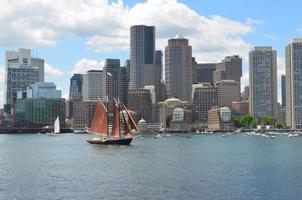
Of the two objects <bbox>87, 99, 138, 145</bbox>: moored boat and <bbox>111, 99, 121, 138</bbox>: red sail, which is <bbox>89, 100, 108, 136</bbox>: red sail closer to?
<bbox>87, 99, 138, 145</bbox>: moored boat

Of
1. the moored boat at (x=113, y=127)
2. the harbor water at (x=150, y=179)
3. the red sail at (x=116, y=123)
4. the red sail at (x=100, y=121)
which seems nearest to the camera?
the harbor water at (x=150, y=179)

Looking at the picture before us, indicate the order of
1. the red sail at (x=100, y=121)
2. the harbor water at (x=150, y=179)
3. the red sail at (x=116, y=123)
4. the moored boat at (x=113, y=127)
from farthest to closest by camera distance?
the red sail at (x=100, y=121)
the moored boat at (x=113, y=127)
the red sail at (x=116, y=123)
the harbor water at (x=150, y=179)

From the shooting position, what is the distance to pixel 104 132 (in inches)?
7618

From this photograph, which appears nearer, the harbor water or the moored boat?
the harbor water

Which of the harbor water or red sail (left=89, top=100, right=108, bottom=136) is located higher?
red sail (left=89, top=100, right=108, bottom=136)

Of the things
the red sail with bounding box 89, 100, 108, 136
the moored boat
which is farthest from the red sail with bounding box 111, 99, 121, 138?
the red sail with bounding box 89, 100, 108, 136

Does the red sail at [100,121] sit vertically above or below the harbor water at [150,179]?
above

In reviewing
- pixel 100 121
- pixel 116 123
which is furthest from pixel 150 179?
pixel 100 121

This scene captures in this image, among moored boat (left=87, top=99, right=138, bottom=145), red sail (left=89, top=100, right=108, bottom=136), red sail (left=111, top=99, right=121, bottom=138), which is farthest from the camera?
red sail (left=89, top=100, right=108, bottom=136)

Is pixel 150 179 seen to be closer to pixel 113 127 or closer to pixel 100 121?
pixel 113 127

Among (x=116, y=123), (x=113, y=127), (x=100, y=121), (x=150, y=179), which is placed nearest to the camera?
(x=150, y=179)

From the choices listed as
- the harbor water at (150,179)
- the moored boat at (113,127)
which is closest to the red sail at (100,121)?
the moored boat at (113,127)

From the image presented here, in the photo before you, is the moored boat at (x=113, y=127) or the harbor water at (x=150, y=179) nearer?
the harbor water at (x=150, y=179)

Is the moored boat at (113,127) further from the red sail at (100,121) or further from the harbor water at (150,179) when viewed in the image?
the harbor water at (150,179)
